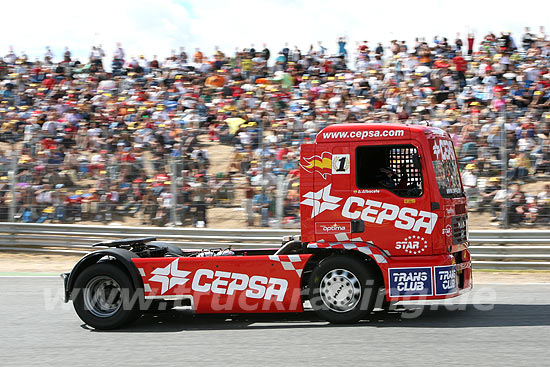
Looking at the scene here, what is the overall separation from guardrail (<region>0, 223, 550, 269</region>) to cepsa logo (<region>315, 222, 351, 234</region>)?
539 centimetres

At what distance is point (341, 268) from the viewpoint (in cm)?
785

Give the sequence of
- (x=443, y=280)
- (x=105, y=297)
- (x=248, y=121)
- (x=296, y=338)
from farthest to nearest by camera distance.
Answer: (x=248, y=121)
(x=105, y=297)
(x=443, y=280)
(x=296, y=338)

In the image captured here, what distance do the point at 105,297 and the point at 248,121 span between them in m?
8.88

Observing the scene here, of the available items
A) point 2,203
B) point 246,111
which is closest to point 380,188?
point 246,111

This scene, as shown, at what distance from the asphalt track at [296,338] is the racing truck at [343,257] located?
12.8 inches

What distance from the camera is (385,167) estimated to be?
8.01 m

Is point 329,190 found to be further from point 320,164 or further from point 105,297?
point 105,297

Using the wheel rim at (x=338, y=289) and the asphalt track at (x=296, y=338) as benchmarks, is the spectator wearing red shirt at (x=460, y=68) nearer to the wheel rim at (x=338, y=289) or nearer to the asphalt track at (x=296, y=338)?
the asphalt track at (x=296, y=338)

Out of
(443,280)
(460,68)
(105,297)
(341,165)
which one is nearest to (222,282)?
(105,297)

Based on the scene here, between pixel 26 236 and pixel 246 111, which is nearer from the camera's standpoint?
pixel 26 236

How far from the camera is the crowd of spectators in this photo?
13.2 metres

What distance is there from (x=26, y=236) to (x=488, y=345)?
12.1 meters

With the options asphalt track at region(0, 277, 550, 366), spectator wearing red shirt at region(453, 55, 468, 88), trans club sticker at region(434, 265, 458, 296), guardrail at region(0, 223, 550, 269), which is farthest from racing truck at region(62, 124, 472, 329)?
spectator wearing red shirt at region(453, 55, 468, 88)

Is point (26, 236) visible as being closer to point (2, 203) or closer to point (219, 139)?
point (2, 203)
